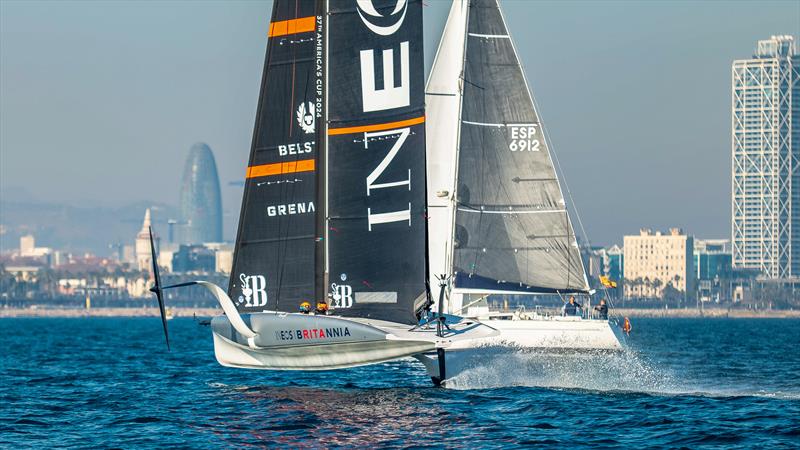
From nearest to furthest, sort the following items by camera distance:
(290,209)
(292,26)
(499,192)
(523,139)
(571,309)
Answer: (290,209) < (292,26) < (571,309) < (499,192) < (523,139)

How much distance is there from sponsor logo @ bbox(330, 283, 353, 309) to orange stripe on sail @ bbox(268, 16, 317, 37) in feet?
20.3

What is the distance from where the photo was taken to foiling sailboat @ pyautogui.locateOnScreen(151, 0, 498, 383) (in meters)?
32.3

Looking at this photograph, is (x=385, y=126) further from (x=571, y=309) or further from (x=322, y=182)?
(x=571, y=309)

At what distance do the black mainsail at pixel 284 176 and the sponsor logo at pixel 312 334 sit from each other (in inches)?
62.7

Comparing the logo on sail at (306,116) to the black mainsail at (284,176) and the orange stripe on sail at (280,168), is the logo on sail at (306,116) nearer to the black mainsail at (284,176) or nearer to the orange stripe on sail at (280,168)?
the black mainsail at (284,176)

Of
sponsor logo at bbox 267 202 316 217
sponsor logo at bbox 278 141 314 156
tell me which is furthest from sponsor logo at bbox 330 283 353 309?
sponsor logo at bbox 278 141 314 156

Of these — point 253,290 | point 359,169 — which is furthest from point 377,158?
point 253,290

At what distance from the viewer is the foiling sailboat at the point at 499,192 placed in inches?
1708

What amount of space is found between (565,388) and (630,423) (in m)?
7.36

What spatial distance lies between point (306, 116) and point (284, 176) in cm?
154

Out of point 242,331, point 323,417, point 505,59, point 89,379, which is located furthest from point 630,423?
point 89,379

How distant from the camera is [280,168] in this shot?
33875 millimetres

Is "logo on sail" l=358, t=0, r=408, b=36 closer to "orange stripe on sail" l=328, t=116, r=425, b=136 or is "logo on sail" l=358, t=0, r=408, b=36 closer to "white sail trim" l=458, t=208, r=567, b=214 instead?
"orange stripe on sail" l=328, t=116, r=425, b=136

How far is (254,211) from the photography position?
111 ft
